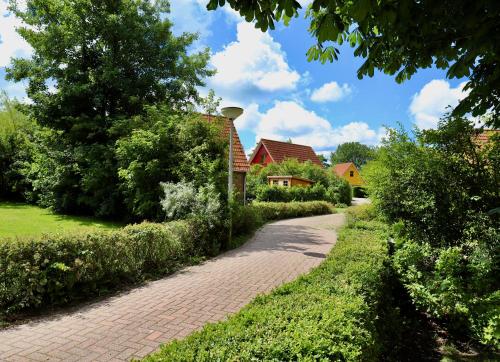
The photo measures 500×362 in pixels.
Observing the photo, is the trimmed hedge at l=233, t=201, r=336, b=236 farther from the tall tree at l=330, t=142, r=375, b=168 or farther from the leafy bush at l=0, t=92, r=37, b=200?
the tall tree at l=330, t=142, r=375, b=168

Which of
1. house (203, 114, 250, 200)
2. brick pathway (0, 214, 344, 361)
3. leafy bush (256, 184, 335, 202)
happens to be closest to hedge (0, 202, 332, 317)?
brick pathway (0, 214, 344, 361)

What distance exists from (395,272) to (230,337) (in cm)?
460

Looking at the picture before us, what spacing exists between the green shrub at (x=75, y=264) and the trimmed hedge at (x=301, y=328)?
12.2ft

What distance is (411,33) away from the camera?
356 cm

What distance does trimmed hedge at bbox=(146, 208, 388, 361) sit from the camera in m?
2.55

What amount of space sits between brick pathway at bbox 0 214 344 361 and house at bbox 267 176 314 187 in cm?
2121

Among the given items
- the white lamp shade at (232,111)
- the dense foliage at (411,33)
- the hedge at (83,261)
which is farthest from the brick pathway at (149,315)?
the white lamp shade at (232,111)

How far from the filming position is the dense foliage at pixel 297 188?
26.1m

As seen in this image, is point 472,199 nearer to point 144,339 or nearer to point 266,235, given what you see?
point 144,339

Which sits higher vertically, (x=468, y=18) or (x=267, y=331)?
(x=468, y=18)

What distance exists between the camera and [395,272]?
634cm

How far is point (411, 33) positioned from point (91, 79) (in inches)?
553

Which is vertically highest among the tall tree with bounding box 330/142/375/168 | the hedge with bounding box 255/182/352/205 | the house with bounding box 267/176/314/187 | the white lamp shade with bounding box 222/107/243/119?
the tall tree with bounding box 330/142/375/168

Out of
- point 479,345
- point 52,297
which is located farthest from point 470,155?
point 52,297
